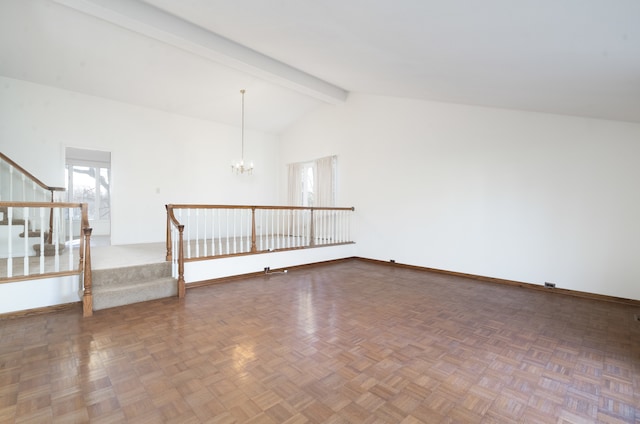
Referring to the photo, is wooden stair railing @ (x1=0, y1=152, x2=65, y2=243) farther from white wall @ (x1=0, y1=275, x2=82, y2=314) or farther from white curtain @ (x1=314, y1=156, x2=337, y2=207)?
white curtain @ (x1=314, y1=156, x2=337, y2=207)

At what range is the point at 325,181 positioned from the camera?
7.73 meters

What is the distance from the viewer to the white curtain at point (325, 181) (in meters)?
7.57

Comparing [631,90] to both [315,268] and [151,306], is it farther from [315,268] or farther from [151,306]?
[151,306]

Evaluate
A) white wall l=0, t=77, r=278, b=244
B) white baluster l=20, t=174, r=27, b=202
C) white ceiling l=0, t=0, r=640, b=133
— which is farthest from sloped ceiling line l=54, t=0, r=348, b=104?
white baluster l=20, t=174, r=27, b=202

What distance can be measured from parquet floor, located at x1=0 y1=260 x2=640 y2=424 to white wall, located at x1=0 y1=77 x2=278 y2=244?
3489 millimetres

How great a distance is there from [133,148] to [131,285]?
3.72 metres

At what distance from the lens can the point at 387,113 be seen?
21.5 ft

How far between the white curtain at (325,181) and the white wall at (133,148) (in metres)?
1.87

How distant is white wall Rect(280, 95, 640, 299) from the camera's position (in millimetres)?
4109

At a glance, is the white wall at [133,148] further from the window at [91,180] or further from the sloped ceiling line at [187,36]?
the window at [91,180]

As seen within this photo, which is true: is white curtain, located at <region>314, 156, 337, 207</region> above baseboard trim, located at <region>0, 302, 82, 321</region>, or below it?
above

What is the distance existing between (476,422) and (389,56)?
341 cm

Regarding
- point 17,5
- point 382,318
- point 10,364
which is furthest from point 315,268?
point 17,5

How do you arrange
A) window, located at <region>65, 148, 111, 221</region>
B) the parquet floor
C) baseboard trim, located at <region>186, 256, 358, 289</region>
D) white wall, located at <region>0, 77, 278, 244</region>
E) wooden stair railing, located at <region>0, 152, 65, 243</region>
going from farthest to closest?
window, located at <region>65, 148, 111, 221</region> < white wall, located at <region>0, 77, 278, 244</region> < wooden stair railing, located at <region>0, 152, 65, 243</region> < baseboard trim, located at <region>186, 256, 358, 289</region> < the parquet floor
